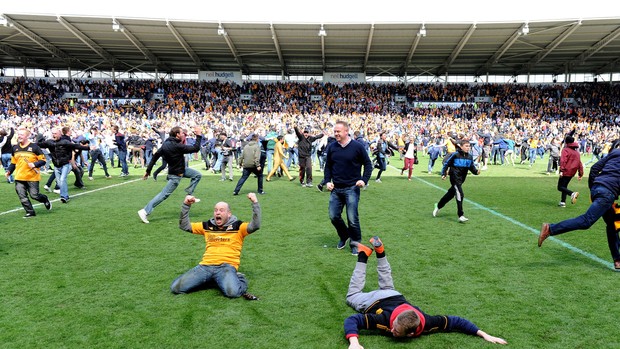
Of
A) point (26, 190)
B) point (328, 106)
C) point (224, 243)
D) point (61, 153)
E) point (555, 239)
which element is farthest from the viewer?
point (328, 106)

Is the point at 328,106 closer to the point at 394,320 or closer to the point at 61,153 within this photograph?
the point at 61,153

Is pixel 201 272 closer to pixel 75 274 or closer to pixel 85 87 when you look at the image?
pixel 75 274

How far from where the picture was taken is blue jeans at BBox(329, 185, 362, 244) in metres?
6.36

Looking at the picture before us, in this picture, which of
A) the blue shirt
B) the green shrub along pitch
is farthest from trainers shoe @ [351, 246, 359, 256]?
the blue shirt

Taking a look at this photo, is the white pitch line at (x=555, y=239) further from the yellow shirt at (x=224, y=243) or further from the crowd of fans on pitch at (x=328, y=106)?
the crowd of fans on pitch at (x=328, y=106)

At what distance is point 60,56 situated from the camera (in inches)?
1612

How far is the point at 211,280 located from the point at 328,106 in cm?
3811

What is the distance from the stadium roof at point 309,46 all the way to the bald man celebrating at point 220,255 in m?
32.5

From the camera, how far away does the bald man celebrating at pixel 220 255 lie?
16.0 feet

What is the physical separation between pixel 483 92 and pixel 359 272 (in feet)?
147

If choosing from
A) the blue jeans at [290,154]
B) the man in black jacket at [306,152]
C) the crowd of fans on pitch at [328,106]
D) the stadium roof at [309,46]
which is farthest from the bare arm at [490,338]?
the stadium roof at [309,46]

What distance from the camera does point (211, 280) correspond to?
5.02 m

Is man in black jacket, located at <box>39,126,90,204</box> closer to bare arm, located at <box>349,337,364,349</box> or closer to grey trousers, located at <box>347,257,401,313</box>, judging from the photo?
grey trousers, located at <box>347,257,401,313</box>

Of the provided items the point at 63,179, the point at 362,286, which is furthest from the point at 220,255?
the point at 63,179
